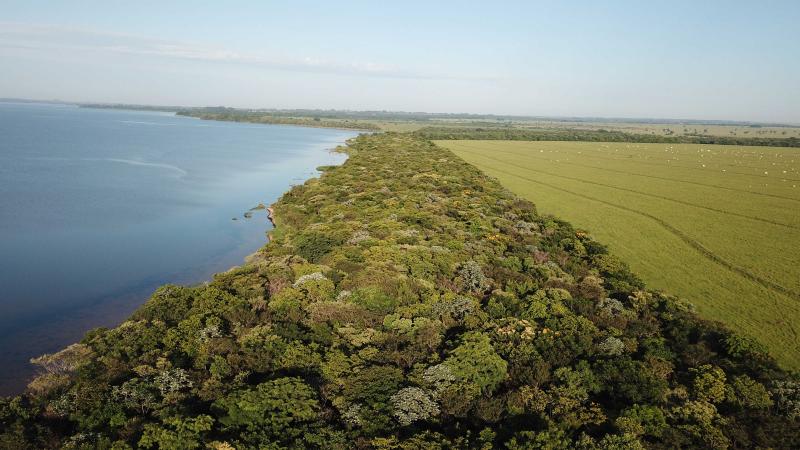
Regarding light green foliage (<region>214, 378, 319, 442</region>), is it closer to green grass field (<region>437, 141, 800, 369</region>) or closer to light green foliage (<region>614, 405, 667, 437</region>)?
light green foliage (<region>614, 405, 667, 437</region>)

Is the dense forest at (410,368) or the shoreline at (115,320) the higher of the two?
the dense forest at (410,368)

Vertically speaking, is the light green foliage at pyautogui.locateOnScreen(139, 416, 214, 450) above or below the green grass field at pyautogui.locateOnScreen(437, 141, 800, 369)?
below

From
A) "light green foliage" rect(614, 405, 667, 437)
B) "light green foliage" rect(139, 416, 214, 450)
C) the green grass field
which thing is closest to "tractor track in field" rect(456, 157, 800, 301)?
the green grass field

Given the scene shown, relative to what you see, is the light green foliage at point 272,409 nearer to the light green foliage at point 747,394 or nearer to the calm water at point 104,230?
the calm water at point 104,230

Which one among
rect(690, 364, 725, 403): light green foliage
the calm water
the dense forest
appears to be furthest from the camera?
the calm water

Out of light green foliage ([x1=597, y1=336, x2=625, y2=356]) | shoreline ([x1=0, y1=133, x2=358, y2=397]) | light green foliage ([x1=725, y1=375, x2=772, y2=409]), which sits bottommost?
shoreline ([x1=0, y1=133, x2=358, y2=397])

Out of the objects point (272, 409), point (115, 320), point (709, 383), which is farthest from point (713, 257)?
point (115, 320)

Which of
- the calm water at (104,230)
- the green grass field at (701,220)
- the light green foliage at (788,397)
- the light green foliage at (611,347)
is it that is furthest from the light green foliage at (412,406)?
the green grass field at (701,220)
